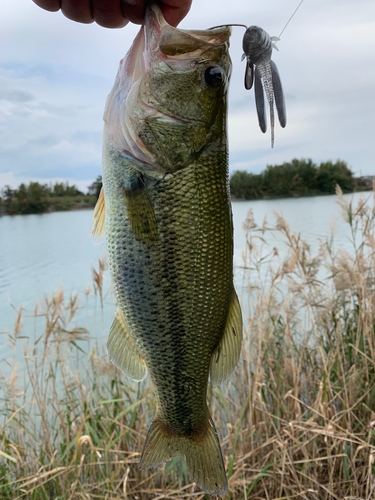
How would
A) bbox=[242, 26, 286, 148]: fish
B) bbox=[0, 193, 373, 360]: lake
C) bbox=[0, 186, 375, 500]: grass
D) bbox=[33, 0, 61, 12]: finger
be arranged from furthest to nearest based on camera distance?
bbox=[0, 193, 373, 360]: lake → bbox=[0, 186, 375, 500]: grass → bbox=[33, 0, 61, 12]: finger → bbox=[242, 26, 286, 148]: fish

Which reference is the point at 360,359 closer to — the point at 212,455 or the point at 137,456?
the point at 137,456

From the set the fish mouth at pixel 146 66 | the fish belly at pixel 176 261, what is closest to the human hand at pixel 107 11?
the fish mouth at pixel 146 66

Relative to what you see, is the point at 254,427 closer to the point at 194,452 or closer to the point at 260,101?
the point at 194,452

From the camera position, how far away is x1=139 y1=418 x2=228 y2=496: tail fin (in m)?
1.31

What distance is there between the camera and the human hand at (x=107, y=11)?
1446mm

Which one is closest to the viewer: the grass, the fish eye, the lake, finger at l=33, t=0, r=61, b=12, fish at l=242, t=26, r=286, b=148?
fish at l=242, t=26, r=286, b=148

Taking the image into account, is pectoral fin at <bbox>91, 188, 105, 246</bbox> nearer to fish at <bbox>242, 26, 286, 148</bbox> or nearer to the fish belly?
the fish belly

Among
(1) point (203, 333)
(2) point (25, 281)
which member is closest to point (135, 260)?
(1) point (203, 333)

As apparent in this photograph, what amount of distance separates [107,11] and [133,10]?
0.42 ft

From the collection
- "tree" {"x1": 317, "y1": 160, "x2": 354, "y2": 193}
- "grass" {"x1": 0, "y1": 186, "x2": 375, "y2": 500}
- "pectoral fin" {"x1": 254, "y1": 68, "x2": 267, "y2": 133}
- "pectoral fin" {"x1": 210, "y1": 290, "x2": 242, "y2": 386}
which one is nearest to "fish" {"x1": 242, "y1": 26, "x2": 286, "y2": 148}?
"pectoral fin" {"x1": 254, "y1": 68, "x2": 267, "y2": 133}

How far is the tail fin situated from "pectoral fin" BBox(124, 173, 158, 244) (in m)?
0.74

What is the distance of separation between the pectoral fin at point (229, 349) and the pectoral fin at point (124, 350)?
0.27 meters

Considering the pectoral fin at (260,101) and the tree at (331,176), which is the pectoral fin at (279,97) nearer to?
the pectoral fin at (260,101)

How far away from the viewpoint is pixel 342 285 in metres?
3.77
